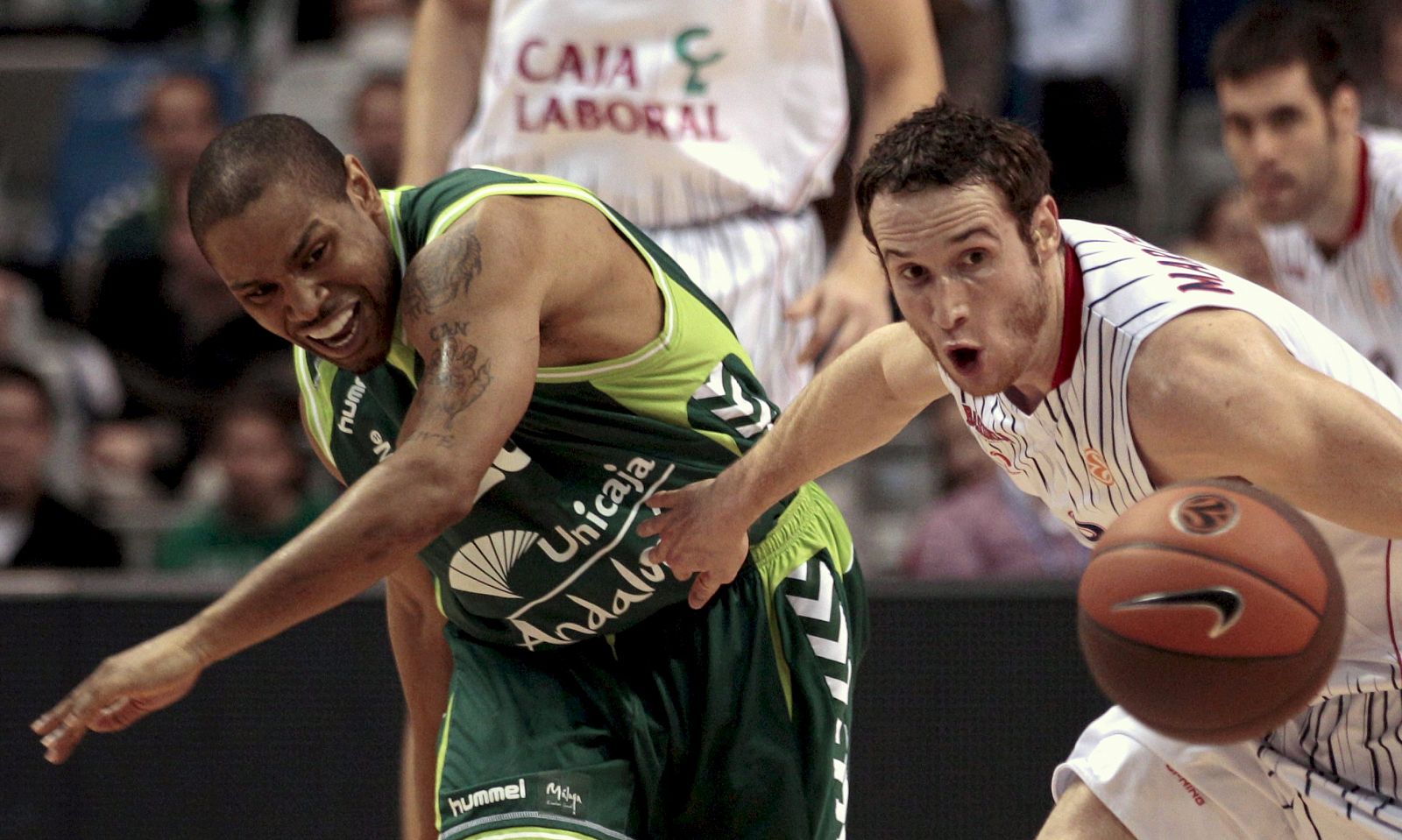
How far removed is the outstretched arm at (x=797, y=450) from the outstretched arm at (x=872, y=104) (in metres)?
0.68

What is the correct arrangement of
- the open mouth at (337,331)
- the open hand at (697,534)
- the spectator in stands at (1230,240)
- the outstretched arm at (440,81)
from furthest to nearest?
the spectator in stands at (1230,240) < the outstretched arm at (440,81) < the open hand at (697,534) < the open mouth at (337,331)

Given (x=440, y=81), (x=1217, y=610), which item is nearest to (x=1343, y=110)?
(x=440, y=81)

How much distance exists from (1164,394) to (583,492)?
106 centimetres

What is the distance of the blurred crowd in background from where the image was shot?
5910 millimetres

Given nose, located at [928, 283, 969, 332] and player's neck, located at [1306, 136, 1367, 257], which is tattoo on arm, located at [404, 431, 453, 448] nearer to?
nose, located at [928, 283, 969, 332]

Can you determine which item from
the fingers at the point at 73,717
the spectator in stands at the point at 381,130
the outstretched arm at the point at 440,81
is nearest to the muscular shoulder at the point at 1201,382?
the fingers at the point at 73,717

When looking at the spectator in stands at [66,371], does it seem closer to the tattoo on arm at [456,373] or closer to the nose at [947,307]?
the tattoo on arm at [456,373]

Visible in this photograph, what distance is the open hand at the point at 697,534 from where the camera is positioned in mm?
3139

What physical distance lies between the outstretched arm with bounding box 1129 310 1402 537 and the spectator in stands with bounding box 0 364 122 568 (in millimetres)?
4130

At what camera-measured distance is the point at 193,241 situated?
554 centimetres

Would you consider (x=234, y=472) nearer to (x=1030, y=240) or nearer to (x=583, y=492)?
(x=583, y=492)

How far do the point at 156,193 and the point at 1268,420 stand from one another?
5674 mm

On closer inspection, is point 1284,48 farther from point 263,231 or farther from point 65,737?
point 65,737

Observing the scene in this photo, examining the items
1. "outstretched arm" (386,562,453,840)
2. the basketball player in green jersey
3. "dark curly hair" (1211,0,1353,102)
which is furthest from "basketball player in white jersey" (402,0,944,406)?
"dark curly hair" (1211,0,1353,102)
